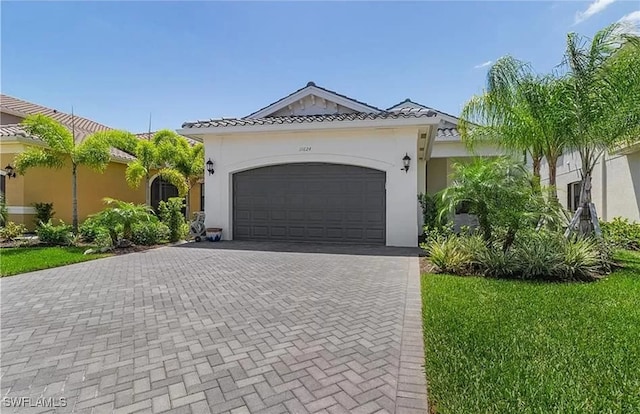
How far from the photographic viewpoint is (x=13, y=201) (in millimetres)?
15195

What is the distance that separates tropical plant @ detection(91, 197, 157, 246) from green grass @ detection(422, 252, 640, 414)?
9.89 m

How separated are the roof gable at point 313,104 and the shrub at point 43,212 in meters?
9.78

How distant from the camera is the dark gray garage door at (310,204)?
42.1ft

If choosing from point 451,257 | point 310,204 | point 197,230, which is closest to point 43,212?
point 197,230

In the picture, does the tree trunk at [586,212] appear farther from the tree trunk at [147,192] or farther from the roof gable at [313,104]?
the tree trunk at [147,192]

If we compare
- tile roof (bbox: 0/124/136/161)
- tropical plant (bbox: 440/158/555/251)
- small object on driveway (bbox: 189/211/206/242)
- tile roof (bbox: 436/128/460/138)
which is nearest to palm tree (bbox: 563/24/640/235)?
tropical plant (bbox: 440/158/555/251)

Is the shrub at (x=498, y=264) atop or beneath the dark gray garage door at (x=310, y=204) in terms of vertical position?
beneath

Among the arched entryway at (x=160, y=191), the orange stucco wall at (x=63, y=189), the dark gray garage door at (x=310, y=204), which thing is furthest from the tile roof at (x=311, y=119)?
the arched entryway at (x=160, y=191)

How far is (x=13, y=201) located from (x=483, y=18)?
19.7m

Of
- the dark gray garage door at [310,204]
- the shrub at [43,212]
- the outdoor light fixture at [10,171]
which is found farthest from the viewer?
the shrub at [43,212]

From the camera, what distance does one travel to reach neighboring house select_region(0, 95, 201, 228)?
15094mm

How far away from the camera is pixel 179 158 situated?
16.8 m

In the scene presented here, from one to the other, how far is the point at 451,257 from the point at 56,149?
527 inches

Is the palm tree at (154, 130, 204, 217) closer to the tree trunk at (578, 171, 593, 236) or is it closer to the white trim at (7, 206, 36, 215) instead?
the white trim at (7, 206, 36, 215)
